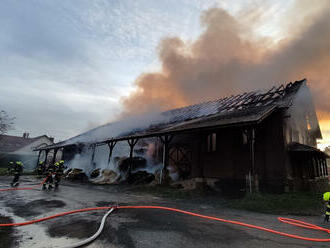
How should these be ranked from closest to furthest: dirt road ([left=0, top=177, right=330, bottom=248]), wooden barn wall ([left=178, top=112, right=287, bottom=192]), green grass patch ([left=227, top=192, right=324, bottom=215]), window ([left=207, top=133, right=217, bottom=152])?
1. dirt road ([left=0, top=177, right=330, bottom=248])
2. green grass patch ([left=227, top=192, right=324, bottom=215])
3. wooden barn wall ([left=178, top=112, right=287, bottom=192])
4. window ([left=207, top=133, right=217, bottom=152])

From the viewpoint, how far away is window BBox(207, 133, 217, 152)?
1181cm

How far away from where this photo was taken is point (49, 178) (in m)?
10.3

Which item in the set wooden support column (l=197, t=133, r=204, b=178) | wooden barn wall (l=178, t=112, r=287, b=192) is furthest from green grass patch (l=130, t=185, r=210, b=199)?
wooden barn wall (l=178, t=112, r=287, b=192)

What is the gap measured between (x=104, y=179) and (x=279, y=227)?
12.6 metres

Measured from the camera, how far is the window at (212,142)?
1181 centimetres

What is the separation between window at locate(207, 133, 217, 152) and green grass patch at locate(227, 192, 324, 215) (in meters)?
4.27

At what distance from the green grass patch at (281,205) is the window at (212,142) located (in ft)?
14.0

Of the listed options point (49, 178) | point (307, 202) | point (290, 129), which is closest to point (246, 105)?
point (290, 129)

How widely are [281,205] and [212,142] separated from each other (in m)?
5.59

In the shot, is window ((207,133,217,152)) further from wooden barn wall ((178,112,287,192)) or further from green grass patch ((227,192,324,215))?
green grass patch ((227,192,324,215))

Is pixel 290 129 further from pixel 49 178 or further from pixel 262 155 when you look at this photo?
pixel 49 178

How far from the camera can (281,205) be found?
22.7 feet

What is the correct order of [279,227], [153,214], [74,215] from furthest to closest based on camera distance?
[153,214]
[74,215]
[279,227]

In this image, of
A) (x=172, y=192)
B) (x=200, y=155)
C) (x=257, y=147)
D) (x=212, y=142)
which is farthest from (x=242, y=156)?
(x=172, y=192)
